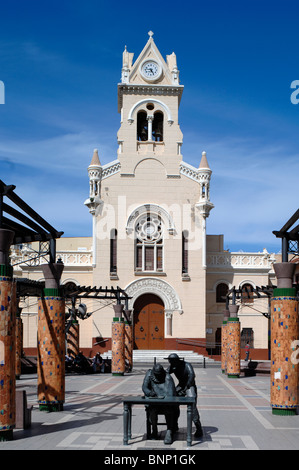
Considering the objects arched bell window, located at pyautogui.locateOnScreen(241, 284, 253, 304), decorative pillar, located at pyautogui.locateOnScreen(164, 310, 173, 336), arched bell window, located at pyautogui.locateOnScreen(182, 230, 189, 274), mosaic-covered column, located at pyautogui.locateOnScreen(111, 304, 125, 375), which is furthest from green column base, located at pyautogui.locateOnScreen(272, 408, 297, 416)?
arched bell window, located at pyautogui.locateOnScreen(182, 230, 189, 274)

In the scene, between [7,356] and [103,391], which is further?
[103,391]

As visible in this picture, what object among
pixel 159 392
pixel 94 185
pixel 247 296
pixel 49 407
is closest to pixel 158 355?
pixel 247 296

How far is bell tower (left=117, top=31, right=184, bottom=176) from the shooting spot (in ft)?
142

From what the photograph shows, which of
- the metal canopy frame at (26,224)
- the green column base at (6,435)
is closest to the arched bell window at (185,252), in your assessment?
the metal canopy frame at (26,224)

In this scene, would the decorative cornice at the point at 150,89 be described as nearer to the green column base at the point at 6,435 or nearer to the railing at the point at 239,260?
the railing at the point at 239,260

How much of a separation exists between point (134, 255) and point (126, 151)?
7409mm

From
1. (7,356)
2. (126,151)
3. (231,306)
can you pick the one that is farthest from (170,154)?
(7,356)

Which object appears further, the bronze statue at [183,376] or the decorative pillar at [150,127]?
the decorative pillar at [150,127]

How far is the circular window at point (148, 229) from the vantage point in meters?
42.6

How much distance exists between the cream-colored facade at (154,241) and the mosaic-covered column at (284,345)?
25292 millimetres
